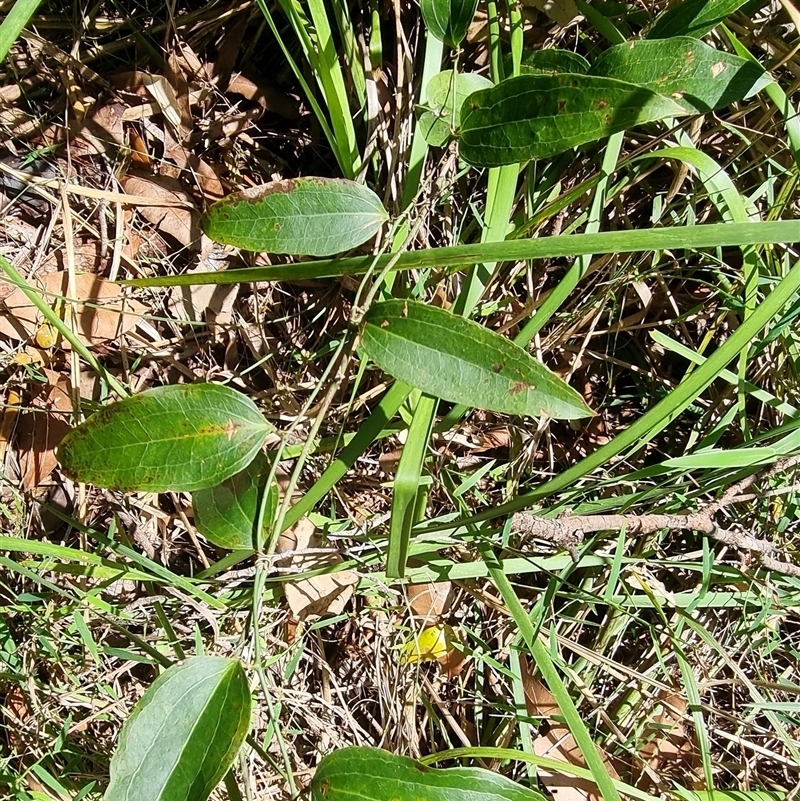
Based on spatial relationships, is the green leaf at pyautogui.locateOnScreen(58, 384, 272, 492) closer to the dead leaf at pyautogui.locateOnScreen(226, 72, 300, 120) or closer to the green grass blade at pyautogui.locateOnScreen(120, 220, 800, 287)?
the green grass blade at pyautogui.locateOnScreen(120, 220, 800, 287)

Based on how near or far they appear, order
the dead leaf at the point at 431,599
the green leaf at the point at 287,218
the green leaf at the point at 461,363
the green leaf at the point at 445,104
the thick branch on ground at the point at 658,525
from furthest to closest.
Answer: the dead leaf at the point at 431,599, the thick branch on ground at the point at 658,525, the green leaf at the point at 445,104, the green leaf at the point at 287,218, the green leaf at the point at 461,363

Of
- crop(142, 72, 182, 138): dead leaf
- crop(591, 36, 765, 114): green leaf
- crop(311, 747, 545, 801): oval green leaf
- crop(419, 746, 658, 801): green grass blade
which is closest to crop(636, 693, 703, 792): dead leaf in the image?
crop(419, 746, 658, 801): green grass blade

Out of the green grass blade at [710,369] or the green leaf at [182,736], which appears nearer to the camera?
the green leaf at [182,736]

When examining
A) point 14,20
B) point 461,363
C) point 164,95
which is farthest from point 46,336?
point 461,363

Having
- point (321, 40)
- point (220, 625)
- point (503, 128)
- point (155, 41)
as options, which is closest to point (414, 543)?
point (220, 625)

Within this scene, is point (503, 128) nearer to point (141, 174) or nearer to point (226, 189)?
point (226, 189)

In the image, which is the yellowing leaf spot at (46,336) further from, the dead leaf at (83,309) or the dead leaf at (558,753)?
the dead leaf at (558,753)

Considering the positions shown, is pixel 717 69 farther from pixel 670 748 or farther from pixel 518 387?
pixel 670 748

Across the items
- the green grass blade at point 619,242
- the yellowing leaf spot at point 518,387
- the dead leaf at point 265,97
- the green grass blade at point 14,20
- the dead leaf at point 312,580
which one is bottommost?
the dead leaf at point 312,580

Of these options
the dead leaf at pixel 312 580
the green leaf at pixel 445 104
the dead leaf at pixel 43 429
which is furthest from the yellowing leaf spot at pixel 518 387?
the dead leaf at pixel 43 429
